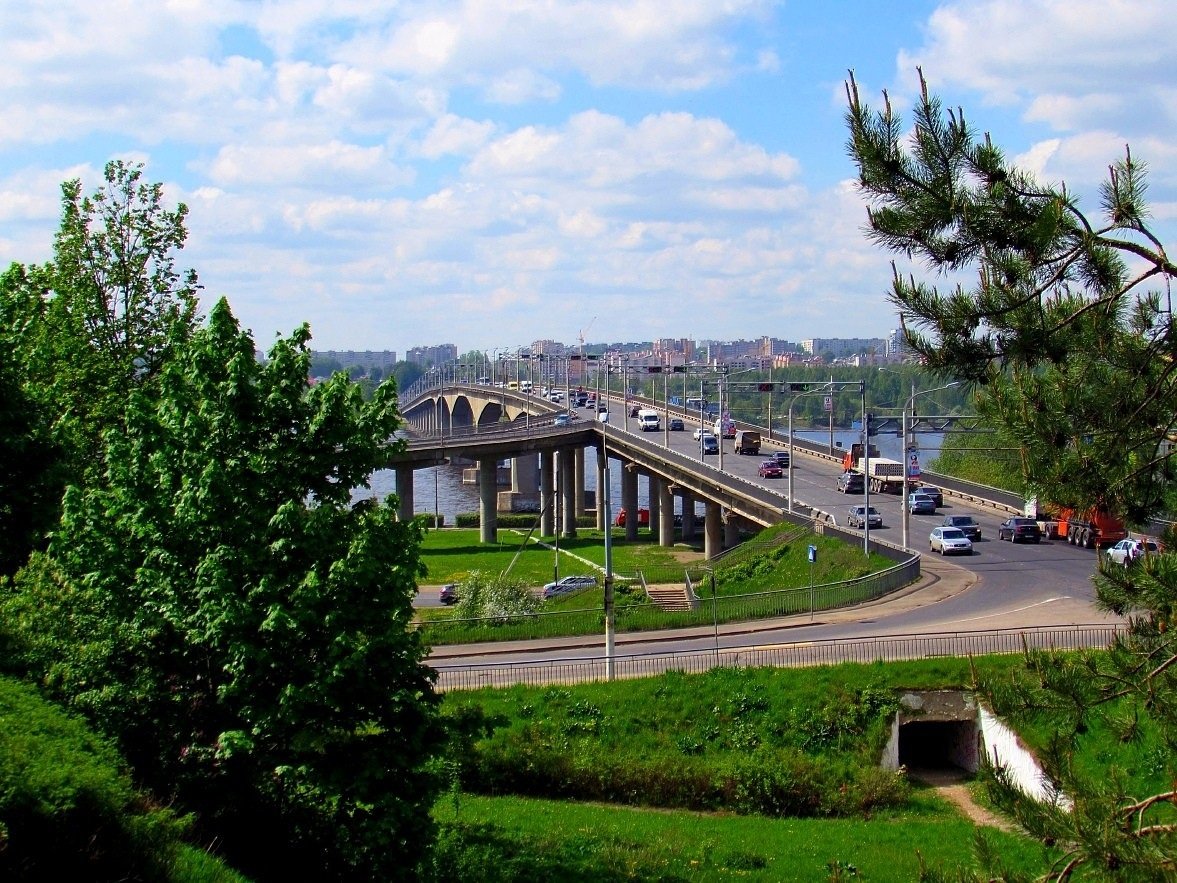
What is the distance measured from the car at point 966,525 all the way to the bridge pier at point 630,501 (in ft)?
123

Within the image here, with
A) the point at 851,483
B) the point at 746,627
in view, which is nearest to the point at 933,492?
the point at 851,483

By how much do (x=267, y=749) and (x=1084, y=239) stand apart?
33.8 ft

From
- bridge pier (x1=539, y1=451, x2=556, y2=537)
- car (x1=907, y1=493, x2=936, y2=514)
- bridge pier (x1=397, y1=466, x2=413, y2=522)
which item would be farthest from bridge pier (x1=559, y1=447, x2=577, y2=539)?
car (x1=907, y1=493, x2=936, y2=514)

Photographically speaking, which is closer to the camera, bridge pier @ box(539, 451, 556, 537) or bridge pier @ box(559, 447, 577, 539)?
bridge pier @ box(559, 447, 577, 539)

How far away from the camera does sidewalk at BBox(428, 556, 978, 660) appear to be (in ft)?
113

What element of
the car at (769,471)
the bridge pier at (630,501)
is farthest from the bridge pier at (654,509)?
the car at (769,471)

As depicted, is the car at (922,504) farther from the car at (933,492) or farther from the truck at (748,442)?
the truck at (748,442)

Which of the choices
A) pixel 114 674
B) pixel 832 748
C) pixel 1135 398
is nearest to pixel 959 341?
pixel 1135 398

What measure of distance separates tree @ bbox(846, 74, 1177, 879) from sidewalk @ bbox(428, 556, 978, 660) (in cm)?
2351

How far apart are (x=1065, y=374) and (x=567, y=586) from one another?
40910mm

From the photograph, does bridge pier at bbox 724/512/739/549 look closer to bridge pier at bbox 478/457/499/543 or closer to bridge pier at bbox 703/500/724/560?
bridge pier at bbox 703/500/724/560

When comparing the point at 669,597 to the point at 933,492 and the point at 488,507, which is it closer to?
the point at 933,492

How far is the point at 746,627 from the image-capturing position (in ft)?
119

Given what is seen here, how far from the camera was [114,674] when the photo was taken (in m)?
14.2
